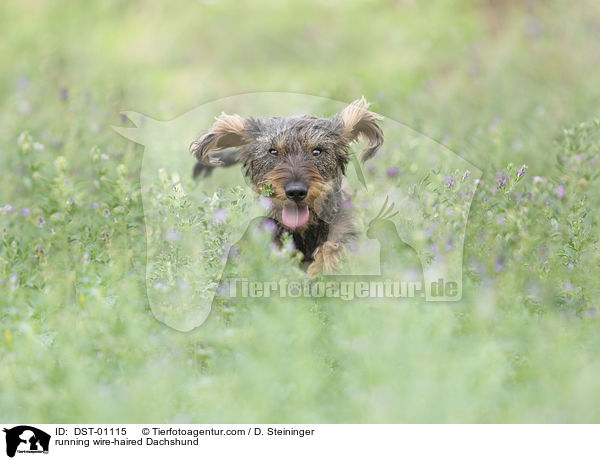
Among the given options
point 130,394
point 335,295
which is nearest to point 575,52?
point 335,295

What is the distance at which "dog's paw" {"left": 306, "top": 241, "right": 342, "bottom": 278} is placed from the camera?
3.86m

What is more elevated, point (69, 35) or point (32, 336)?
point (69, 35)

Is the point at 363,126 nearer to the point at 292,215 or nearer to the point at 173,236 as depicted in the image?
the point at 292,215

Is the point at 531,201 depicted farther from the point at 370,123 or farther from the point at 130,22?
the point at 130,22

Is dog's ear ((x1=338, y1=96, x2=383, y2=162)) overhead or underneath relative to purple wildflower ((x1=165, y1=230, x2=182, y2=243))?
overhead

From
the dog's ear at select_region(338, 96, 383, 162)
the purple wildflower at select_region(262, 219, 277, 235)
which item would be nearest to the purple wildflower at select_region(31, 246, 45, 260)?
the purple wildflower at select_region(262, 219, 277, 235)

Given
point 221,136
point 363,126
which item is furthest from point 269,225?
point 363,126

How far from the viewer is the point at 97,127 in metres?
5.33

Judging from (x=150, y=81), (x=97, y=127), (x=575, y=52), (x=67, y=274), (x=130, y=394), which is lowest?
(x=130, y=394)

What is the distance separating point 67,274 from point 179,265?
73 centimetres

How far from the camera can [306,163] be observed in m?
3.94

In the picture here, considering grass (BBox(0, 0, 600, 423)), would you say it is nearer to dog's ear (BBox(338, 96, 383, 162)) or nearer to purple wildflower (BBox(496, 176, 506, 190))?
purple wildflower (BBox(496, 176, 506, 190))

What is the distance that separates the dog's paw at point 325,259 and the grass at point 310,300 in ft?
0.98
